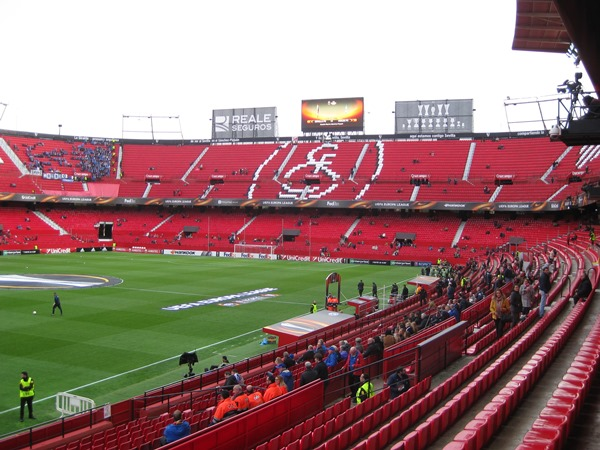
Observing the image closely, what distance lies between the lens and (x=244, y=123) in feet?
281

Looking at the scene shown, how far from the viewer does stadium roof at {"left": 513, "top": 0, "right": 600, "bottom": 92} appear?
210 inches

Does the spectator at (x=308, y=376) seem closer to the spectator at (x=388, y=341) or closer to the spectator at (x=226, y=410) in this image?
the spectator at (x=226, y=410)

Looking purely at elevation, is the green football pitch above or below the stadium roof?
below

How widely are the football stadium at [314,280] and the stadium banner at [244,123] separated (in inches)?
13.4

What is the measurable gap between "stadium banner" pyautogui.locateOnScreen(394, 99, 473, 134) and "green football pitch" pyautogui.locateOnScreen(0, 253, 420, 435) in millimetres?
32921

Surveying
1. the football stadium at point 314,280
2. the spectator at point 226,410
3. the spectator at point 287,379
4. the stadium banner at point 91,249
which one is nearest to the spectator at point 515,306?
the football stadium at point 314,280

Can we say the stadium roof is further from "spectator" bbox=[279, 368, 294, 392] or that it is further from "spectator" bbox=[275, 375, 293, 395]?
"spectator" bbox=[279, 368, 294, 392]

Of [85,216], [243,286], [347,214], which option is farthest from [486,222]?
[85,216]

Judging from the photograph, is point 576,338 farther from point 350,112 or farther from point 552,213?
point 350,112

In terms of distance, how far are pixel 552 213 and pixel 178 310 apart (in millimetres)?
45834

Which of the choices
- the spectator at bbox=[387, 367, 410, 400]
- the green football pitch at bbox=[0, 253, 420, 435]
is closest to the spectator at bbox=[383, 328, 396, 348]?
the spectator at bbox=[387, 367, 410, 400]

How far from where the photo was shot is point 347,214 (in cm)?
7100

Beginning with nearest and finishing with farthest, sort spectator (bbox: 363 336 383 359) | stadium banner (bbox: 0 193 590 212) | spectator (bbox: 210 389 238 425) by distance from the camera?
spectator (bbox: 210 389 238 425)
spectator (bbox: 363 336 383 359)
stadium banner (bbox: 0 193 590 212)

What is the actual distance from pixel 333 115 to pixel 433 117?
44.5ft
